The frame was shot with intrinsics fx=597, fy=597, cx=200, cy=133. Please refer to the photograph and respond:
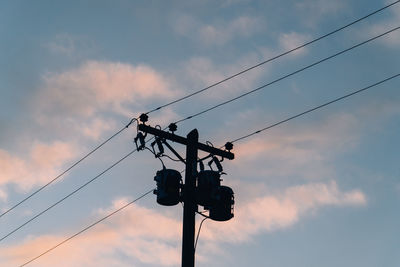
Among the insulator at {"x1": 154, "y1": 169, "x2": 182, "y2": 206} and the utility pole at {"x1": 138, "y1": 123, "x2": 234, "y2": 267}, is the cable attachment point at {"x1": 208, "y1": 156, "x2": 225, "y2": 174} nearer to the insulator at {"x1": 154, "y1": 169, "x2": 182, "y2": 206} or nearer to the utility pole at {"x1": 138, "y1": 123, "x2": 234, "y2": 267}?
the utility pole at {"x1": 138, "y1": 123, "x2": 234, "y2": 267}

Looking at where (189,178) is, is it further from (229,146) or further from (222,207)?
(229,146)

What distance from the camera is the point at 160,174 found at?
1445 cm

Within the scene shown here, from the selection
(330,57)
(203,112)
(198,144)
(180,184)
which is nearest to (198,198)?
(180,184)

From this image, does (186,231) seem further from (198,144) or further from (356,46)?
(356,46)

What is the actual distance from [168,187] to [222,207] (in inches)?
58.5

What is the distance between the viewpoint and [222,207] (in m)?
14.7

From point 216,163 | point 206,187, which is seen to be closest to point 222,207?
point 206,187

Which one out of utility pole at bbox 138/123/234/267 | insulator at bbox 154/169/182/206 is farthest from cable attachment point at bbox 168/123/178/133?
insulator at bbox 154/169/182/206

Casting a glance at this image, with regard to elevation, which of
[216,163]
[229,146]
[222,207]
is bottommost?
[222,207]

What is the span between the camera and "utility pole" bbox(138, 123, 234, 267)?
529 inches

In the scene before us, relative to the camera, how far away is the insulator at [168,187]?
46.4ft

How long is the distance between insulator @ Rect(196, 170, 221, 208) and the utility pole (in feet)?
0.50

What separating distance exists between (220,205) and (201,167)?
1102 millimetres

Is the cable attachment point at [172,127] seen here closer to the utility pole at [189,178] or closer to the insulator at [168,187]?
the utility pole at [189,178]
